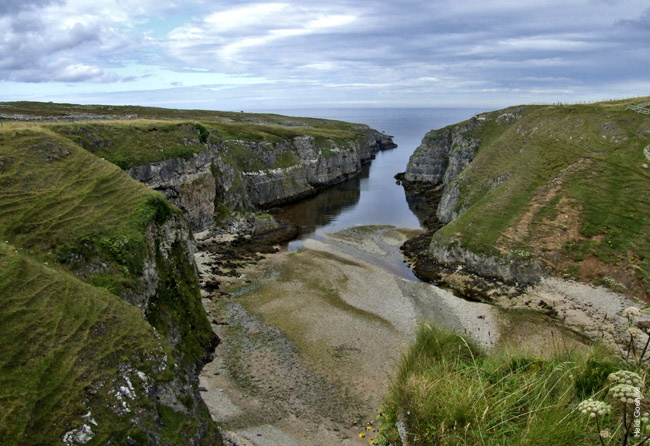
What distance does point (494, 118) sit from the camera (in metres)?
97.7

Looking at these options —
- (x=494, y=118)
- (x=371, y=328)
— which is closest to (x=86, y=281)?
(x=371, y=328)

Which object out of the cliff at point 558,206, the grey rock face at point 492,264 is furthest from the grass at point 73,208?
the grey rock face at point 492,264

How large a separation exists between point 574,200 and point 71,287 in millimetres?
56615

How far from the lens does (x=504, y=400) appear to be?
10.7m

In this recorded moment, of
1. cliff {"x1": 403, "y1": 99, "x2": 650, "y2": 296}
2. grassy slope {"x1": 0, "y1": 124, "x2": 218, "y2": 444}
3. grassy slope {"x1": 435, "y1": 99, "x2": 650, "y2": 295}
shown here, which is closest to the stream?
grassy slope {"x1": 0, "y1": 124, "x2": 218, "y2": 444}

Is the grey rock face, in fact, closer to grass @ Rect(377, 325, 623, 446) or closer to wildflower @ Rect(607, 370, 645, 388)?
grass @ Rect(377, 325, 623, 446)

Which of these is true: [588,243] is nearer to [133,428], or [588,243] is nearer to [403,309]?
[403,309]

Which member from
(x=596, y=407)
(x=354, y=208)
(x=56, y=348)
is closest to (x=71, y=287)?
(x=56, y=348)

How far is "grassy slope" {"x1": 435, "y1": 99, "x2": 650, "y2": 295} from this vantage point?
44781mm

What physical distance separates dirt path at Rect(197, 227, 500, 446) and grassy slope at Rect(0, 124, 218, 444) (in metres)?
4.33

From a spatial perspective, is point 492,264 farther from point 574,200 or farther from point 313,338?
point 313,338

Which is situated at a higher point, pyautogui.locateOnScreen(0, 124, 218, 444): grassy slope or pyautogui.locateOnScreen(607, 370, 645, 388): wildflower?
pyautogui.locateOnScreen(607, 370, 645, 388): wildflower

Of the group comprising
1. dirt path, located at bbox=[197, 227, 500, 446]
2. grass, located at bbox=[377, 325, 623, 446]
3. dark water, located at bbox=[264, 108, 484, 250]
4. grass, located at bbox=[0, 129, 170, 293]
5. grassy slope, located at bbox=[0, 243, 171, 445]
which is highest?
grass, located at bbox=[0, 129, 170, 293]

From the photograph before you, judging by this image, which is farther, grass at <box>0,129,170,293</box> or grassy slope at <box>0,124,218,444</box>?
grass at <box>0,129,170,293</box>
